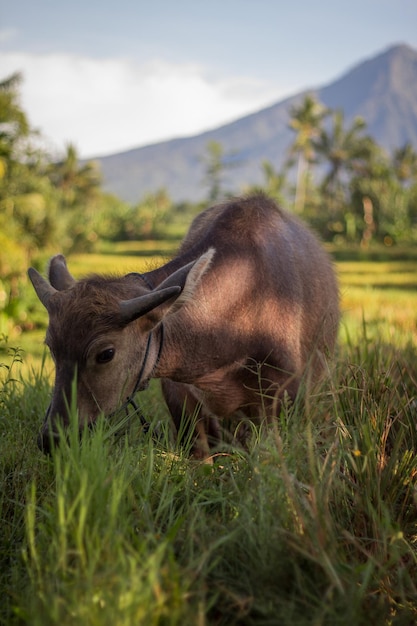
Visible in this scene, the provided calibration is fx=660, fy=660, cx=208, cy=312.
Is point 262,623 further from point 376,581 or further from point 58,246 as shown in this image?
point 58,246

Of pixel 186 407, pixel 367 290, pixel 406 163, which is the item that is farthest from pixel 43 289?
pixel 406 163

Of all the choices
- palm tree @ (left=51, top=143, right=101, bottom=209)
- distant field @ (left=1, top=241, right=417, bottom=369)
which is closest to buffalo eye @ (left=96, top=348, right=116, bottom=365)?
distant field @ (left=1, top=241, right=417, bottom=369)

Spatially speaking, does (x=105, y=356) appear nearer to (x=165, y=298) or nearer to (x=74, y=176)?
(x=165, y=298)

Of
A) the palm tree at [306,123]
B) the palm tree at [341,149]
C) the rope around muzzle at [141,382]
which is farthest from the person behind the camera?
the palm tree at [306,123]

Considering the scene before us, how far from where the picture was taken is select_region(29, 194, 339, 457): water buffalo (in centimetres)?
308

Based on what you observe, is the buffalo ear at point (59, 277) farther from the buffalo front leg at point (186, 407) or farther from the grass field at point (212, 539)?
the buffalo front leg at point (186, 407)

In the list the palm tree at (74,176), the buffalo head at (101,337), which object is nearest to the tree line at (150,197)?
the palm tree at (74,176)

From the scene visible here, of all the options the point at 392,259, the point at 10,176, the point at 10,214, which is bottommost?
the point at 392,259

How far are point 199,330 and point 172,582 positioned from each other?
1891 millimetres

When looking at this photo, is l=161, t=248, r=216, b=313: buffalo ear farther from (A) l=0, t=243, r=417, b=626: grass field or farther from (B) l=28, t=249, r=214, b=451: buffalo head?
(A) l=0, t=243, r=417, b=626: grass field

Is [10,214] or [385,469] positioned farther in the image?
[10,214]

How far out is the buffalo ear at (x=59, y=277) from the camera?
359 centimetres

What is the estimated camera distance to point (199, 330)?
12.1ft

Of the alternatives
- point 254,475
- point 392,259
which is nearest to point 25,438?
point 254,475
